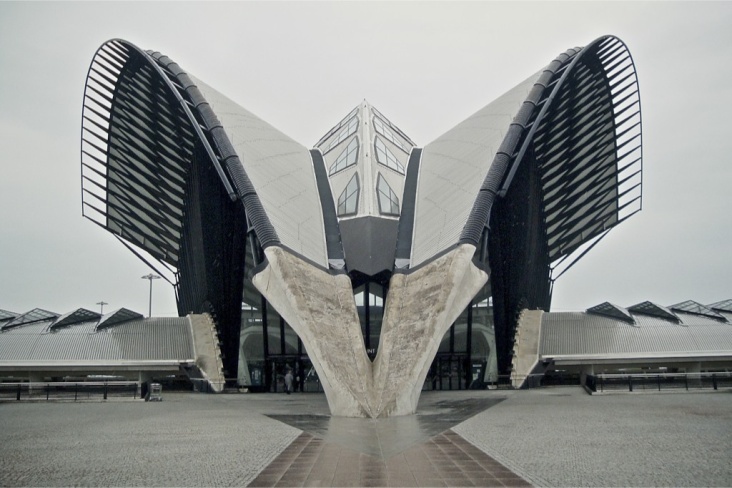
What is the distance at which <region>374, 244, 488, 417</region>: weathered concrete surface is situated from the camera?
19.5 metres

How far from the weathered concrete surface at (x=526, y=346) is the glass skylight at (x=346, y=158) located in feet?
40.7

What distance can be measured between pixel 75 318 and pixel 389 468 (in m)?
32.1

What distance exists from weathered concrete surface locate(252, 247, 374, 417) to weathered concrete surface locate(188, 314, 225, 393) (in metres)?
11.9

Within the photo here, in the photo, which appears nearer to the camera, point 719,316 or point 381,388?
point 381,388

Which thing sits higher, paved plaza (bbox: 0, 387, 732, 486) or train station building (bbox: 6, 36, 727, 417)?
train station building (bbox: 6, 36, 727, 417)

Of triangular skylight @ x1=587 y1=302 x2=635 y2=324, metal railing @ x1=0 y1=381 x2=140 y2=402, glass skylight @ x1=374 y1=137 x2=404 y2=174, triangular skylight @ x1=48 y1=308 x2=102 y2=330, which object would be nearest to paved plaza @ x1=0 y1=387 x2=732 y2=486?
metal railing @ x1=0 y1=381 x2=140 y2=402

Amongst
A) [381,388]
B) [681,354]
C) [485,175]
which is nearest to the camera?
[381,388]

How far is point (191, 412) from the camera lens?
66.3ft

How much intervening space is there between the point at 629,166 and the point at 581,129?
3.42 metres

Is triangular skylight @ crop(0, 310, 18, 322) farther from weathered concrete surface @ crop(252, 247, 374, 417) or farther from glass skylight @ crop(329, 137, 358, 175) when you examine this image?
weathered concrete surface @ crop(252, 247, 374, 417)

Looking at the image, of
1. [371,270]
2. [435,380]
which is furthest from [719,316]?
[371,270]

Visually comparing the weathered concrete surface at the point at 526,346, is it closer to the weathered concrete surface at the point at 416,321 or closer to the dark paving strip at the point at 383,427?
the weathered concrete surface at the point at 416,321

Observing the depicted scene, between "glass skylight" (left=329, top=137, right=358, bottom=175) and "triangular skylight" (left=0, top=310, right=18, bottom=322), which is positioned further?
"triangular skylight" (left=0, top=310, right=18, bottom=322)

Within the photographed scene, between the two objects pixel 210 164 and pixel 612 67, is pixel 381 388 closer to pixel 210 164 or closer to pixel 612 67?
pixel 210 164
